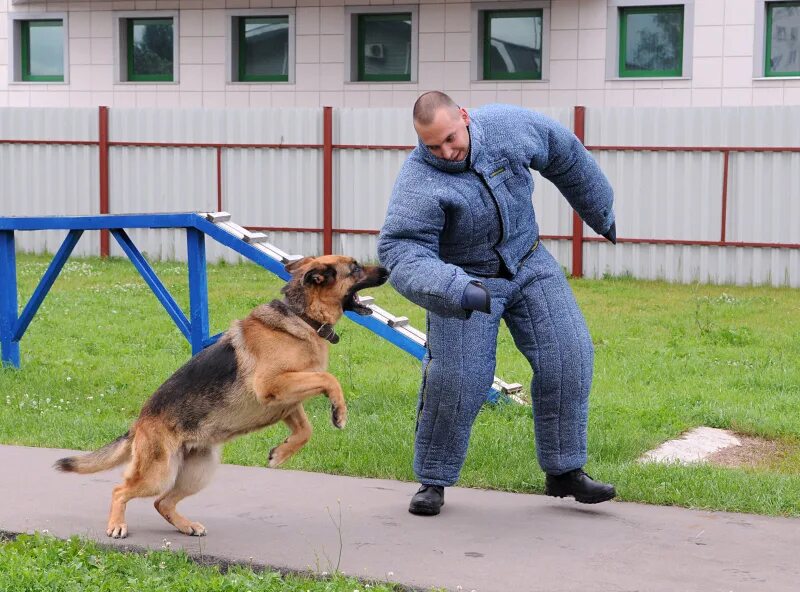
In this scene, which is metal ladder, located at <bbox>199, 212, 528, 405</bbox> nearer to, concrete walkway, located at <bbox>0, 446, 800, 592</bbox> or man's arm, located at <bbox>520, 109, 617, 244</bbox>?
concrete walkway, located at <bbox>0, 446, 800, 592</bbox>

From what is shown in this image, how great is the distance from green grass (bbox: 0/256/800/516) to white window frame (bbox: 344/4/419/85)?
6.00 m

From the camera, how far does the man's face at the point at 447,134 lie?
5.31 m

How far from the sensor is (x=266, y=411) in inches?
223

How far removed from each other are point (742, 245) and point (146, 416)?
11.0 metres

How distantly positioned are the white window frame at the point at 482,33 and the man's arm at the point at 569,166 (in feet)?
41.9

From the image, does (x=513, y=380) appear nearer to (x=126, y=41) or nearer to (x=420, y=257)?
(x=420, y=257)

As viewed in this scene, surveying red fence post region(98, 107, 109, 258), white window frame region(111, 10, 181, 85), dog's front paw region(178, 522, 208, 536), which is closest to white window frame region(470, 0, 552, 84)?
white window frame region(111, 10, 181, 85)

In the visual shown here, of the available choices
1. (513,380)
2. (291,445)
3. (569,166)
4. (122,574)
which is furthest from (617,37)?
(122,574)

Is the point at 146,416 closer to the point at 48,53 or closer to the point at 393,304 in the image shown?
the point at 393,304

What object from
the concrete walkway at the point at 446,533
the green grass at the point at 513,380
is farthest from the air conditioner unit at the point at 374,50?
the concrete walkway at the point at 446,533

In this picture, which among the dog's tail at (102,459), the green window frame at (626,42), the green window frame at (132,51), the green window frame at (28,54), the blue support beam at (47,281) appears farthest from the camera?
the green window frame at (28,54)

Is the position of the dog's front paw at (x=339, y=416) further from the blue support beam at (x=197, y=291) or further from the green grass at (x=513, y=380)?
the blue support beam at (x=197, y=291)

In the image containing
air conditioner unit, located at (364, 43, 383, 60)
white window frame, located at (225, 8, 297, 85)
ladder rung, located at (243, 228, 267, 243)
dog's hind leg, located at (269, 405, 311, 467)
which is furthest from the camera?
white window frame, located at (225, 8, 297, 85)

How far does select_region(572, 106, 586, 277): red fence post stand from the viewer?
1564 cm
